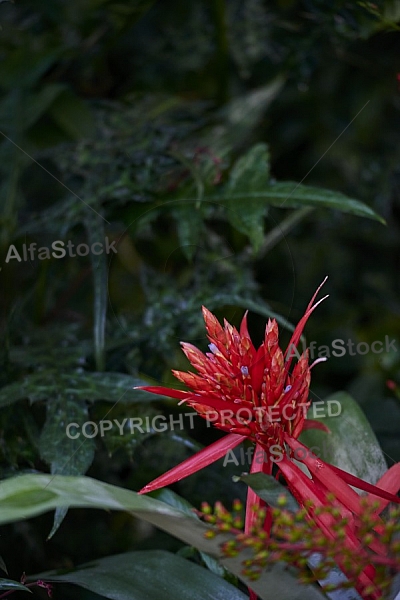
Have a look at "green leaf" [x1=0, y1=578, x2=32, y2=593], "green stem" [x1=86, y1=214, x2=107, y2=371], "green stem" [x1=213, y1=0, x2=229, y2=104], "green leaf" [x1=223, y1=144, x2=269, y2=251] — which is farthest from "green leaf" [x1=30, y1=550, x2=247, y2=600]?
"green stem" [x1=213, y1=0, x2=229, y2=104]

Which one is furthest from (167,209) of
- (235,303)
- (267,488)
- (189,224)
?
(267,488)

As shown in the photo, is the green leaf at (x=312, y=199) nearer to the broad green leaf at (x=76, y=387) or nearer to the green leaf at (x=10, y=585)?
the broad green leaf at (x=76, y=387)

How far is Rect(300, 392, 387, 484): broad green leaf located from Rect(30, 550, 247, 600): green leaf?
0.12 metres

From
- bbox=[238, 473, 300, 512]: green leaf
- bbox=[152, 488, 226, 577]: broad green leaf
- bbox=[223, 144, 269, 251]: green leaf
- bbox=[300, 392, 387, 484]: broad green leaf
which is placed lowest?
bbox=[152, 488, 226, 577]: broad green leaf

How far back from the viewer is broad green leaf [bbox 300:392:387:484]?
0.46 meters

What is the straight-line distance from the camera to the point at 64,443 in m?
0.49

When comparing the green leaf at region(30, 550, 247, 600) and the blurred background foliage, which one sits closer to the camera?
the green leaf at region(30, 550, 247, 600)

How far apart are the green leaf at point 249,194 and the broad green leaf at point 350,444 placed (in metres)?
0.19

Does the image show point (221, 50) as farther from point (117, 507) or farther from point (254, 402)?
point (117, 507)

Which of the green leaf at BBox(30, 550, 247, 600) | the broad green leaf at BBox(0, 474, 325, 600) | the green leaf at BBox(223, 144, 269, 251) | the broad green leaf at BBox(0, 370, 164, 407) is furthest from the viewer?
the green leaf at BBox(223, 144, 269, 251)

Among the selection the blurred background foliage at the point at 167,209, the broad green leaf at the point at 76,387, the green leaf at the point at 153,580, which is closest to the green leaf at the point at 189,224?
the blurred background foliage at the point at 167,209

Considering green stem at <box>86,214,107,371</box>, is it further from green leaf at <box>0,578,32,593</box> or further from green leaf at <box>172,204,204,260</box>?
green leaf at <box>0,578,32,593</box>

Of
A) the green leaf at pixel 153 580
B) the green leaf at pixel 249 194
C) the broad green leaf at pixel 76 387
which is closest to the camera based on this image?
the green leaf at pixel 153 580

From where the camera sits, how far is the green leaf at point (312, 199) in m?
0.58
